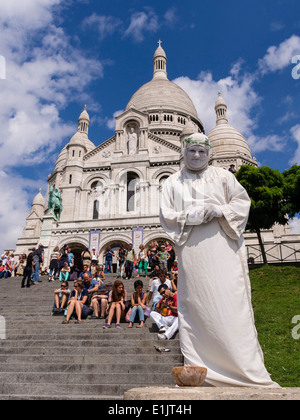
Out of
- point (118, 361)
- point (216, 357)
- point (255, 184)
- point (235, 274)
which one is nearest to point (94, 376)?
point (118, 361)

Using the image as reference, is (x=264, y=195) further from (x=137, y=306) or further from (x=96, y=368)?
(x=96, y=368)

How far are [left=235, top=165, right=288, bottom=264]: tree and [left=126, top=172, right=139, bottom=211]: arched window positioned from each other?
12595 mm

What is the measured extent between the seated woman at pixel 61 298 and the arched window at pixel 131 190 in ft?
73.5

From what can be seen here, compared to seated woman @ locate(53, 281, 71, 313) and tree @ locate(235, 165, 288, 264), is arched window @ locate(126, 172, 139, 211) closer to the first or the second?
tree @ locate(235, 165, 288, 264)

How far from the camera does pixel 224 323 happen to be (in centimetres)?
381

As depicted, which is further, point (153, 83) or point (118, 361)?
point (153, 83)

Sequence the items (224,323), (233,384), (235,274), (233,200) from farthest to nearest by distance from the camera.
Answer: (233,200)
(235,274)
(224,323)
(233,384)

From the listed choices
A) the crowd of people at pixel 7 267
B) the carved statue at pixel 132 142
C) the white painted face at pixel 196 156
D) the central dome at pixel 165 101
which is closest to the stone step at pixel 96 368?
the white painted face at pixel 196 156

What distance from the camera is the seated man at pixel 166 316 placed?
7.13m

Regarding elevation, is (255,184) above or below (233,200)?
above

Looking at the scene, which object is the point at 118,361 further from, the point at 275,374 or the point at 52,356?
the point at 275,374

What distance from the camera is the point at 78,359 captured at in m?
6.39

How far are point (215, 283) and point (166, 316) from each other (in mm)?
3880
